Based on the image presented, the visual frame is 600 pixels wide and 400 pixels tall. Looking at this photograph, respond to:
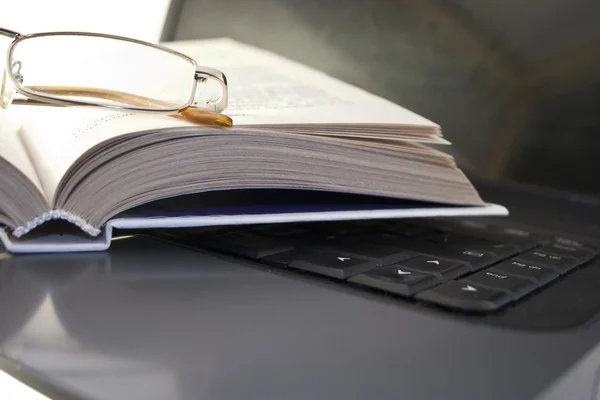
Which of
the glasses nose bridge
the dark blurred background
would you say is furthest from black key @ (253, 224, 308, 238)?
the dark blurred background

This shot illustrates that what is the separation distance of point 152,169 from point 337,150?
5.1 inches

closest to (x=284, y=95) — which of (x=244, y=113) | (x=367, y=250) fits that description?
(x=244, y=113)

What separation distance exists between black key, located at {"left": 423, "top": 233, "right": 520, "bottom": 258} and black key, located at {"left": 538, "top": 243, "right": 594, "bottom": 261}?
0.09 ft

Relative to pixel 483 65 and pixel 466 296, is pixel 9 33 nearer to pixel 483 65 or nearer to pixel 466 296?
pixel 466 296

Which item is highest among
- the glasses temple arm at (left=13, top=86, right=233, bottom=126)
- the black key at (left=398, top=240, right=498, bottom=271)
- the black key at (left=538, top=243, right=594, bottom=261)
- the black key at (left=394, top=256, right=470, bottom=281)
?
the glasses temple arm at (left=13, top=86, right=233, bottom=126)

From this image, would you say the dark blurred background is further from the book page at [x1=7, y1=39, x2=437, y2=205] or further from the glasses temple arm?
the glasses temple arm

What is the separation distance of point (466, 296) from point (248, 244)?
0.16 meters

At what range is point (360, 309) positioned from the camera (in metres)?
0.32

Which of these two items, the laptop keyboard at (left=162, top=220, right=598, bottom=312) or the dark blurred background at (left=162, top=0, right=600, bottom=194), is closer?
the laptop keyboard at (left=162, top=220, right=598, bottom=312)

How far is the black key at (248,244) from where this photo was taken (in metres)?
0.41

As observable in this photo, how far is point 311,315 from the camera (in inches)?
12.1

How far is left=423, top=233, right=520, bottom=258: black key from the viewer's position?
0.44 meters

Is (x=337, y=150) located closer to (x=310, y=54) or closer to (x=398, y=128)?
(x=398, y=128)

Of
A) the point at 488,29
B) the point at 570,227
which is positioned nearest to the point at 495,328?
the point at 570,227
